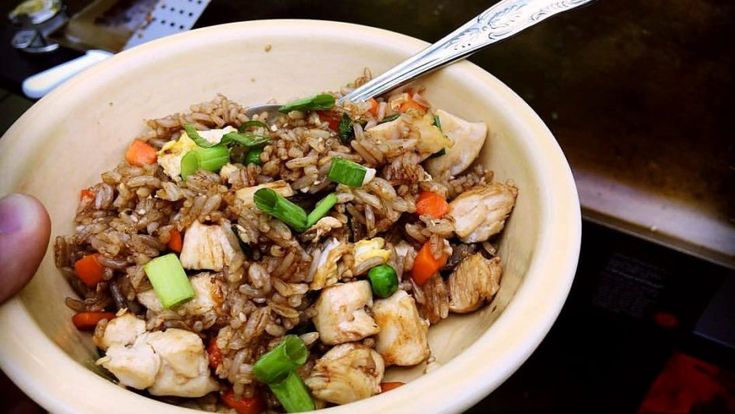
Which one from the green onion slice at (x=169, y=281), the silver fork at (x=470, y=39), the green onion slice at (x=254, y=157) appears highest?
the silver fork at (x=470, y=39)

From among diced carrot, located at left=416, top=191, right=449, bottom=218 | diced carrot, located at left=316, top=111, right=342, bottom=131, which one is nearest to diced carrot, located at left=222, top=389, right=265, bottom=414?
diced carrot, located at left=416, top=191, right=449, bottom=218

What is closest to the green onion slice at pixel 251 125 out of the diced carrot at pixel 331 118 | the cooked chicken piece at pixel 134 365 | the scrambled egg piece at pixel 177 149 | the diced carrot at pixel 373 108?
the scrambled egg piece at pixel 177 149

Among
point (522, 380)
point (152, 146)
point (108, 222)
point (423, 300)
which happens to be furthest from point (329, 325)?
point (522, 380)

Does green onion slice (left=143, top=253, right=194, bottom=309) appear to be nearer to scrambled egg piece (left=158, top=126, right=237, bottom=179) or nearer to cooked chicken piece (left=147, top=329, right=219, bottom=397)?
cooked chicken piece (left=147, top=329, right=219, bottom=397)

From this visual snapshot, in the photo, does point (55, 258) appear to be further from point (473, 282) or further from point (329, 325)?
point (473, 282)

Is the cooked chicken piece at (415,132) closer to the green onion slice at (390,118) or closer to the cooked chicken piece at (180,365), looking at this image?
the green onion slice at (390,118)

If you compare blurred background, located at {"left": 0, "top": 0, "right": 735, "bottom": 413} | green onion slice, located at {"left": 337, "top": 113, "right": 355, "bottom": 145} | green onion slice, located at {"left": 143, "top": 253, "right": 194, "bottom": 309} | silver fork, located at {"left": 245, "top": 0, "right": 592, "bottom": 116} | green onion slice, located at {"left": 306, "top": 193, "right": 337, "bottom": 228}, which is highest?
silver fork, located at {"left": 245, "top": 0, "right": 592, "bottom": 116}
